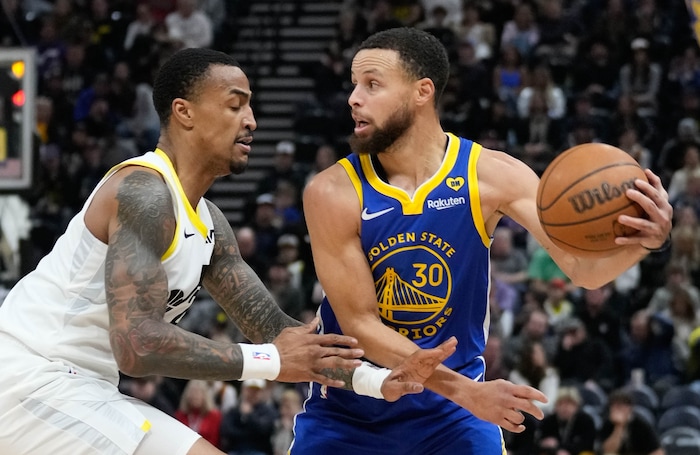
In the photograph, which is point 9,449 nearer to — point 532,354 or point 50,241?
point 532,354

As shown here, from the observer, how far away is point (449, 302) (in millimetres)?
5203

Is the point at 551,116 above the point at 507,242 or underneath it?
above

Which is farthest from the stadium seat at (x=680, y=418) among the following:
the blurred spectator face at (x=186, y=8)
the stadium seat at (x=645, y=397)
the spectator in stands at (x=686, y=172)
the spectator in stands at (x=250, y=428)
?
the blurred spectator face at (x=186, y=8)

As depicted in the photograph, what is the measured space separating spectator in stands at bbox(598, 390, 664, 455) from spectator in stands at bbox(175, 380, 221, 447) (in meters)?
3.47

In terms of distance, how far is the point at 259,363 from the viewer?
4.56m

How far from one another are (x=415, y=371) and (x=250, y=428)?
20.9ft

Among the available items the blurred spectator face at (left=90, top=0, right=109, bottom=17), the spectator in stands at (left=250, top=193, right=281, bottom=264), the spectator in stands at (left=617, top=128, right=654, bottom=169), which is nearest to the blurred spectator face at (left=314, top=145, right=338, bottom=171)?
the spectator in stands at (left=250, top=193, right=281, bottom=264)

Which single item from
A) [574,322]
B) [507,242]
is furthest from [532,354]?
[507,242]

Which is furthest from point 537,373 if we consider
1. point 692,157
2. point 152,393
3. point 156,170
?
point 156,170

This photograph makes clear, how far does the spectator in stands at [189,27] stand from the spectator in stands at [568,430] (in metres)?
8.48

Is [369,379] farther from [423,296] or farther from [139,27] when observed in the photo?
[139,27]

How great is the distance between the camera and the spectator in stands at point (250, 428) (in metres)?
10.8

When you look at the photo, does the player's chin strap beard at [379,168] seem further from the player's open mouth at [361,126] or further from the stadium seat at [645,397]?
the stadium seat at [645,397]

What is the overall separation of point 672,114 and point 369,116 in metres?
9.54
